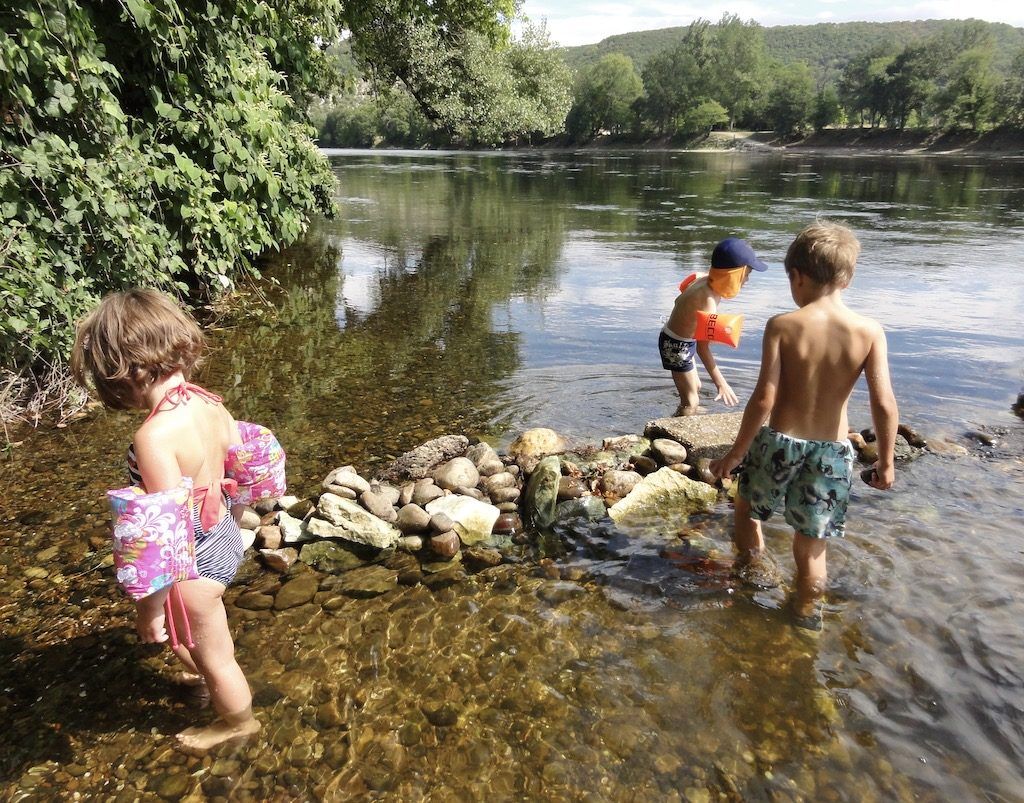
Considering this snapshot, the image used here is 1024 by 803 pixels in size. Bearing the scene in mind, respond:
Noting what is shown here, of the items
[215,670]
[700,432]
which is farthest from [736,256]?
[215,670]

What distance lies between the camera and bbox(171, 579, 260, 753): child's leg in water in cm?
257

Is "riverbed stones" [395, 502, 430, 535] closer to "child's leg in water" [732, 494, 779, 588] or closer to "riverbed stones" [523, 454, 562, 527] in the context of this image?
"riverbed stones" [523, 454, 562, 527]

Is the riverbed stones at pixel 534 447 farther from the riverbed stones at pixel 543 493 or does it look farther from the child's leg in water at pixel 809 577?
the child's leg in water at pixel 809 577

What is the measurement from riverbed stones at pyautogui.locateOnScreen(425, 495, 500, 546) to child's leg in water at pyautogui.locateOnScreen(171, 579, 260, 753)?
1644mm

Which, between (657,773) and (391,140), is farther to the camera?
(391,140)

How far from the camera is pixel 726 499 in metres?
4.83

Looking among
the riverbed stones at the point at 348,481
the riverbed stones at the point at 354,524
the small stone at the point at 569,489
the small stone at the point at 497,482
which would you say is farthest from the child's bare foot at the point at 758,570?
the riverbed stones at the point at 348,481

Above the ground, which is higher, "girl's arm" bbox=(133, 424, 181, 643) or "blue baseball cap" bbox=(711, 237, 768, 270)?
"blue baseball cap" bbox=(711, 237, 768, 270)

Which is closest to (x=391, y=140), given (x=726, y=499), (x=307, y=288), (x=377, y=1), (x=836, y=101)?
(x=836, y=101)

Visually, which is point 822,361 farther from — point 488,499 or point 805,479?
point 488,499

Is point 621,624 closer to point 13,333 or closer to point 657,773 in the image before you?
point 657,773

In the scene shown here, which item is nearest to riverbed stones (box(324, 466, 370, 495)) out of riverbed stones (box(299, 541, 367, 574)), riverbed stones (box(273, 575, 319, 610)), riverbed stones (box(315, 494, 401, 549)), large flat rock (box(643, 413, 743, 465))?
riverbed stones (box(315, 494, 401, 549))

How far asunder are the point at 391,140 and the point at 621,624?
121 metres

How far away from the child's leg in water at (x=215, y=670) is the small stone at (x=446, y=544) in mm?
1430
